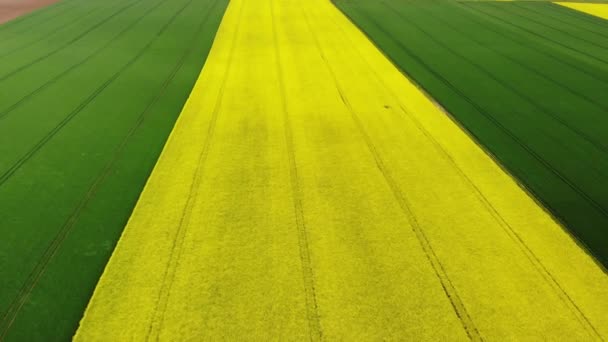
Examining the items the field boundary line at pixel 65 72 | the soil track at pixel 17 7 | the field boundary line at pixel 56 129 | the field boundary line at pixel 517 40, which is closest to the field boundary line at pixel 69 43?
the field boundary line at pixel 65 72

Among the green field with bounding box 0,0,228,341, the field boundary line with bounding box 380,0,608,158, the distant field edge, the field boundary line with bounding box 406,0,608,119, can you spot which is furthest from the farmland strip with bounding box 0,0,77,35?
the distant field edge

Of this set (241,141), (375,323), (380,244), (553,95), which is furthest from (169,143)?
(553,95)

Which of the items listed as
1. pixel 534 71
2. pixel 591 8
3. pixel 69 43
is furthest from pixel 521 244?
pixel 591 8

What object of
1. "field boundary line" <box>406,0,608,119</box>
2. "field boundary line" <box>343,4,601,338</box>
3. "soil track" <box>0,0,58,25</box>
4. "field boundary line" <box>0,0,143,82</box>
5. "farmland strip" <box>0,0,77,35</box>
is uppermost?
"soil track" <box>0,0,58,25</box>

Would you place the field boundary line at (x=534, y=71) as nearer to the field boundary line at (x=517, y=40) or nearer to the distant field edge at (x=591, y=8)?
the field boundary line at (x=517, y=40)

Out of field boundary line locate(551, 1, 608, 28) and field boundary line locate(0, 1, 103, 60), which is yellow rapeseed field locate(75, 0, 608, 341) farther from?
field boundary line locate(551, 1, 608, 28)
